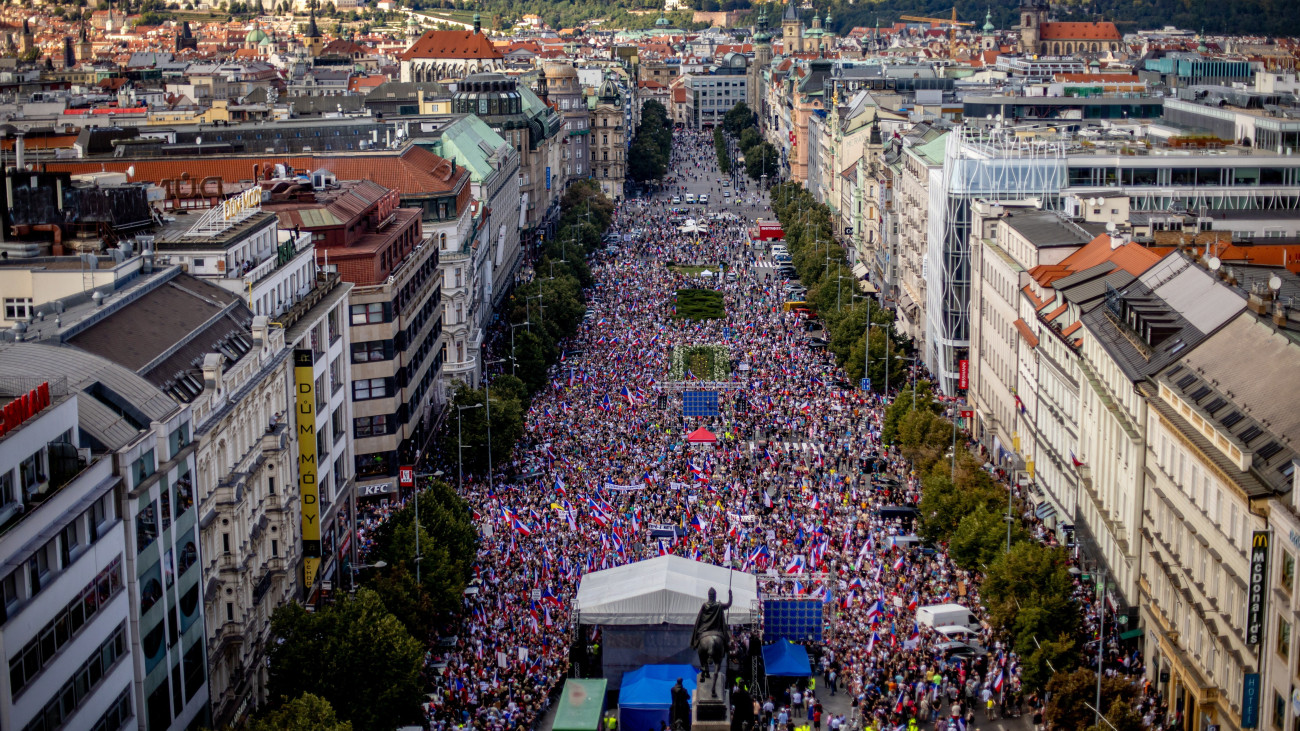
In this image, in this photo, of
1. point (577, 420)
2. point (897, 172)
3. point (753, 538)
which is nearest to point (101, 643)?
point (753, 538)

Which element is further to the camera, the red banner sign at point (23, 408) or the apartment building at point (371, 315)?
the apartment building at point (371, 315)

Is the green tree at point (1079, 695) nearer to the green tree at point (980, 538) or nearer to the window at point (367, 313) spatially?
the green tree at point (980, 538)

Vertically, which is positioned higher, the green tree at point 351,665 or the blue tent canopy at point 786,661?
the green tree at point 351,665

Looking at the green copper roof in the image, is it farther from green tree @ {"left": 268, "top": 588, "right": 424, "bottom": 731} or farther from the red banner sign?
the red banner sign

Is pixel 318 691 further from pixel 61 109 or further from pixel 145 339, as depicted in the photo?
pixel 61 109

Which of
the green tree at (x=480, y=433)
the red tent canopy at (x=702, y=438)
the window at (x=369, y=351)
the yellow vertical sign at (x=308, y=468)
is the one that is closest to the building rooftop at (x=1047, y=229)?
the red tent canopy at (x=702, y=438)

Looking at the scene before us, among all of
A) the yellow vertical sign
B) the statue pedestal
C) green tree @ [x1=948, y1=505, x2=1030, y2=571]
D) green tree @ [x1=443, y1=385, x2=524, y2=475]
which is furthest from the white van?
green tree @ [x1=443, y1=385, x2=524, y2=475]
